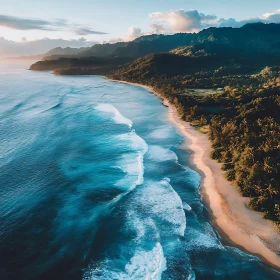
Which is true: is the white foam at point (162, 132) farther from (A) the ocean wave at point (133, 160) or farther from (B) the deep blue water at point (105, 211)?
(A) the ocean wave at point (133, 160)

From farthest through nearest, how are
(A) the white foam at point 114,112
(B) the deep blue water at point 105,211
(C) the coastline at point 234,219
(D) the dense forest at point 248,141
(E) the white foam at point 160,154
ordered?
(A) the white foam at point 114,112
(E) the white foam at point 160,154
(D) the dense forest at point 248,141
(C) the coastline at point 234,219
(B) the deep blue water at point 105,211

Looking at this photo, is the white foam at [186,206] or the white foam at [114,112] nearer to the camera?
the white foam at [186,206]

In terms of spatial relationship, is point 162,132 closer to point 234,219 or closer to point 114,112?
point 114,112

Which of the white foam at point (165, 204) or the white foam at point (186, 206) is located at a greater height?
the white foam at point (165, 204)

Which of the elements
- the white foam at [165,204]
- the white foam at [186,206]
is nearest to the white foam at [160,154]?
the white foam at [165,204]

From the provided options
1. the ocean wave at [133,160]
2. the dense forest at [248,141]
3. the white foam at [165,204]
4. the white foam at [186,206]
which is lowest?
the white foam at [186,206]

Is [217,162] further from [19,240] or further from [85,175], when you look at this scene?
[19,240]

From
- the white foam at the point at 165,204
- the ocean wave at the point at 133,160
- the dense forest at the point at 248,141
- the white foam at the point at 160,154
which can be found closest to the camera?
the white foam at the point at 165,204

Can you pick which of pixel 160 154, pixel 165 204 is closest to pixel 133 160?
pixel 160 154
